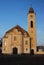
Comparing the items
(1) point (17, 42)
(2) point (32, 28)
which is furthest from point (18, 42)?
(2) point (32, 28)

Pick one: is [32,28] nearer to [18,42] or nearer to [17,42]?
[18,42]

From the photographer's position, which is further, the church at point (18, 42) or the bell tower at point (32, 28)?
the bell tower at point (32, 28)

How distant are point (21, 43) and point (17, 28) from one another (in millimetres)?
6374

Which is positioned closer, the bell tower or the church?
the church

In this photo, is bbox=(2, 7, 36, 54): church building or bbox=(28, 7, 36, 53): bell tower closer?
bbox=(2, 7, 36, 54): church building

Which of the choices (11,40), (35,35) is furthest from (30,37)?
(11,40)

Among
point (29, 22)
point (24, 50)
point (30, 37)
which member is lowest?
→ point (24, 50)

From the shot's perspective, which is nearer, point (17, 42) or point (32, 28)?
point (17, 42)

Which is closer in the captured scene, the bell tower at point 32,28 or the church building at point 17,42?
the church building at point 17,42

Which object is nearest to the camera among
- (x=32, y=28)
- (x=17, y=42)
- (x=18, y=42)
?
(x=18, y=42)

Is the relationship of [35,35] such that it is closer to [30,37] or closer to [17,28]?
[30,37]

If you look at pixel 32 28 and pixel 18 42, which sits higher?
pixel 32 28

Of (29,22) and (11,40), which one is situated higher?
(29,22)

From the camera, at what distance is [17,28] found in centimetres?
7531
